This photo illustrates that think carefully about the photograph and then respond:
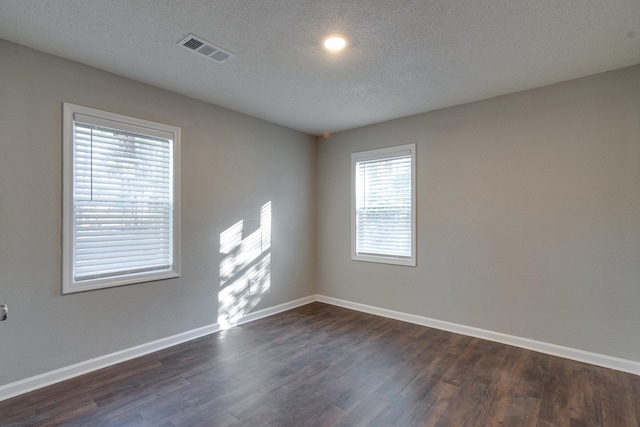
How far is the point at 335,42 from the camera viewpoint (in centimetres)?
236

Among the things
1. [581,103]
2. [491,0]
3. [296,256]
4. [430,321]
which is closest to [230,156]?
[296,256]

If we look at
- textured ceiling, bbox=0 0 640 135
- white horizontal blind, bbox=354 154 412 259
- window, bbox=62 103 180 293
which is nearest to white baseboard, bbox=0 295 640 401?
window, bbox=62 103 180 293

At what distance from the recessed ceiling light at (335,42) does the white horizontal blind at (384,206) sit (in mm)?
2028

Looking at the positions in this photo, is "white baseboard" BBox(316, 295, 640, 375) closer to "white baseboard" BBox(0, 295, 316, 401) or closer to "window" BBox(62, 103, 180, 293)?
"white baseboard" BBox(0, 295, 316, 401)

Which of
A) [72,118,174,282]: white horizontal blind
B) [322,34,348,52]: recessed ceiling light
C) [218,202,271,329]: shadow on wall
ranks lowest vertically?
[218,202,271,329]: shadow on wall

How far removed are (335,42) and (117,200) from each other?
241 cm

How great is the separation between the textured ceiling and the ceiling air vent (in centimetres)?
6

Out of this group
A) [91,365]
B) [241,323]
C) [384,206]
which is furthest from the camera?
[384,206]

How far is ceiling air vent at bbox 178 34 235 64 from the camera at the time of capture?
233 cm

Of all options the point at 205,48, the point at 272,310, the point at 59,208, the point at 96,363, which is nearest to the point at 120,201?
the point at 59,208

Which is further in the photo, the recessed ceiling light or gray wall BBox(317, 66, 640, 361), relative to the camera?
gray wall BBox(317, 66, 640, 361)

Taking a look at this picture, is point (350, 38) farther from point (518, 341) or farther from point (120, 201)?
point (518, 341)

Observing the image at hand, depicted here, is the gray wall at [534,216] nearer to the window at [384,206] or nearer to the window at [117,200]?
the window at [384,206]

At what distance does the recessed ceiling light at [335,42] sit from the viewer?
2285 millimetres
